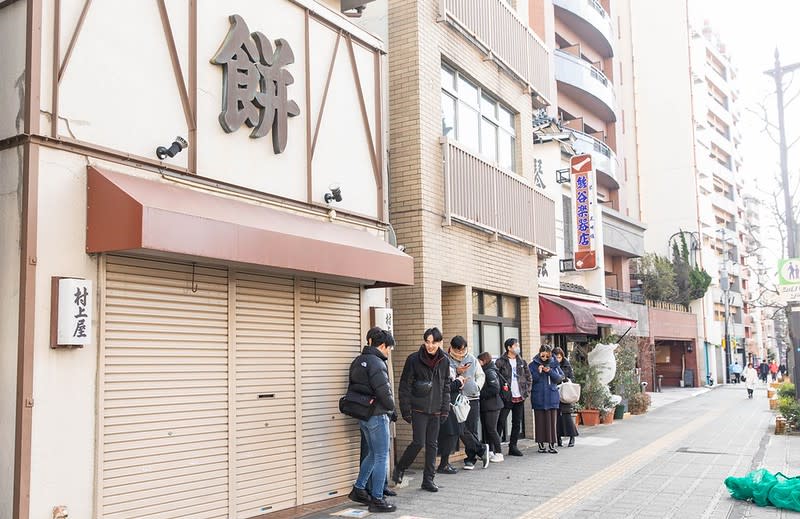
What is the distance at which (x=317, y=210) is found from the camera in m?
8.75

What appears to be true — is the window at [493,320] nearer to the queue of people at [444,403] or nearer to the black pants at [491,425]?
the queue of people at [444,403]

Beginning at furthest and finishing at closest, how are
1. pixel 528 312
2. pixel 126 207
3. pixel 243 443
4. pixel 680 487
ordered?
pixel 528 312 → pixel 680 487 → pixel 243 443 → pixel 126 207

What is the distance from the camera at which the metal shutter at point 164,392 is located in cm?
616

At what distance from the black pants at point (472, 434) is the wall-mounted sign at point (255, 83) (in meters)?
5.01

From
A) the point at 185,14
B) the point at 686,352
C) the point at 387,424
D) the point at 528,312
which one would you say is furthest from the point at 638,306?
the point at 185,14

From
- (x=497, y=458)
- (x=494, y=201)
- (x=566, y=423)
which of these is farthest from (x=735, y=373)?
(x=497, y=458)

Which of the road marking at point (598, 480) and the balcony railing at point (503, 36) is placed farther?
the balcony railing at point (503, 36)

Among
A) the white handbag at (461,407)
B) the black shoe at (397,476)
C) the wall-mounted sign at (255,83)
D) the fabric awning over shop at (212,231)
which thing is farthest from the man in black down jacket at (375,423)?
the wall-mounted sign at (255,83)

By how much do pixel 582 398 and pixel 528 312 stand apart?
146 inches

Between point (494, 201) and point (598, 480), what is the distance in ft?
16.7

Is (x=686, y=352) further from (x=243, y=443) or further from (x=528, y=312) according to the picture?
(x=243, y=443)

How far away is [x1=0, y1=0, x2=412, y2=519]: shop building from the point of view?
565 cm

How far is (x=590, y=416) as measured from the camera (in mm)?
17203

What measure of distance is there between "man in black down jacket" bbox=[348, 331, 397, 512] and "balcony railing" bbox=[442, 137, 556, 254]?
3.83 m
